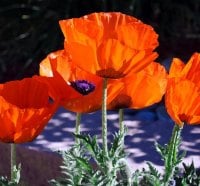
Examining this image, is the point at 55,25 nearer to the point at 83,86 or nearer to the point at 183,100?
the point at 83,86

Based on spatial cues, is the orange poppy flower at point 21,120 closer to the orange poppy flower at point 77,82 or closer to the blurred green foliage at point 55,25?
the orange poppy flower at point 77,82

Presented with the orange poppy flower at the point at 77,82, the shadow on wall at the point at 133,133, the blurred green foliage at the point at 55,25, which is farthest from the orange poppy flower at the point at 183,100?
the blurred green foliage at the point at 55,25

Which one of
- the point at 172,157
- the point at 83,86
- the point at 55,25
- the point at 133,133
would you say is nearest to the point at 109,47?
the point at 83,86

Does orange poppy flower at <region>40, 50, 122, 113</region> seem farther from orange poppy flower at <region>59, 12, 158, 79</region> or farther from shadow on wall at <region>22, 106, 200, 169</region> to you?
shadow on wall at <region>22, 106, 200, 169</region>

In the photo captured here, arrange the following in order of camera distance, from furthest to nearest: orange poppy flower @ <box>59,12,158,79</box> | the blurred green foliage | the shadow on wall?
the blurred green foliage, the shadow on wall, orange poppy flower @ <box>59,12,158,79</box>

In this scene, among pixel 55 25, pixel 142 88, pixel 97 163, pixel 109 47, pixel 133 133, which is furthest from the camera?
pixel 55 25

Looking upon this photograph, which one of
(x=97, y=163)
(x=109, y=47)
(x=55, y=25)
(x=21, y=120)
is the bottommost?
(x=97, y=163)

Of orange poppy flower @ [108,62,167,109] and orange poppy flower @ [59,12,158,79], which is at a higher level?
orange poppy flower @ [59,12,158,79]

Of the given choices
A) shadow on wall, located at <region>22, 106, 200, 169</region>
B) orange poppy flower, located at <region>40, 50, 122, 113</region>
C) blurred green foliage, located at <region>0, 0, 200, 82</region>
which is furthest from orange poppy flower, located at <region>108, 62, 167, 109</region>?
blurred green foliage, located at <region>0, 0, 200, 82</region>
